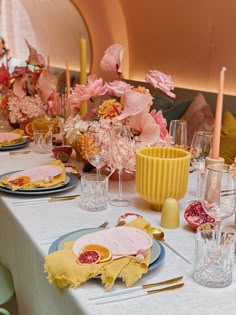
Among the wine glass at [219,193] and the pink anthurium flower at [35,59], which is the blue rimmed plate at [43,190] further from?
the pink anthurium flower at [35,59]

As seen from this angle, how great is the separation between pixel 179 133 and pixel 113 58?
357 millimetres

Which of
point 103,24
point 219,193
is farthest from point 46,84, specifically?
point 103,24

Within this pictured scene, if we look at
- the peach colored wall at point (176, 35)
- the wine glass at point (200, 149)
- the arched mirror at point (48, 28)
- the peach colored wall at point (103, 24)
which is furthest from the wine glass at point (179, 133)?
the arched mirror at point (48, 28)

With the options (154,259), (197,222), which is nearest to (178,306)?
(154,259)

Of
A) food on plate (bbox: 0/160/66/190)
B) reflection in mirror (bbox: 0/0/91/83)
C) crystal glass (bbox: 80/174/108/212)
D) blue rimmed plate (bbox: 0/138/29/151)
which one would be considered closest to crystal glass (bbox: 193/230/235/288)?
crystal glass (bbox: 80/174/108/212)

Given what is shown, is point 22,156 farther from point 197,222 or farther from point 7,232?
point 197,222

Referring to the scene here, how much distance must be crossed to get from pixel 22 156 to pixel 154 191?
861 millimetres

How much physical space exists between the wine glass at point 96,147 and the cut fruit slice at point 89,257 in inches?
20.0

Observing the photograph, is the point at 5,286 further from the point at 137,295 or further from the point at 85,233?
the point at 137,295

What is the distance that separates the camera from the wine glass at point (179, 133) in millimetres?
1551

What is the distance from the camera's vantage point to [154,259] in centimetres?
90

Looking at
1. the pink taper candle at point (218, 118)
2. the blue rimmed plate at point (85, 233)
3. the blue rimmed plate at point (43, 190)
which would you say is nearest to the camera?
the blue rimmed plate at point (85, 233)

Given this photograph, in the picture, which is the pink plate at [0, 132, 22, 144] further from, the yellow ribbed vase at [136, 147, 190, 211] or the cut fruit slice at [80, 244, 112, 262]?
the cut fruit slice at [80, 244, 112, 262]

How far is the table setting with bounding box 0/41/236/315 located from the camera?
0.82m
